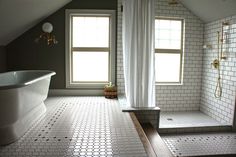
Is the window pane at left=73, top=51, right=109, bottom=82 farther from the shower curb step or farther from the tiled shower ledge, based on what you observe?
the shower curb step

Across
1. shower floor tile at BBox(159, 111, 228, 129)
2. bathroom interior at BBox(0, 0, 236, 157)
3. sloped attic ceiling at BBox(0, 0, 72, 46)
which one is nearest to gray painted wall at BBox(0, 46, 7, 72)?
bathroom interior at BBox(0, 0, 236, 157)

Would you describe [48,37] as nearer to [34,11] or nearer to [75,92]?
[34,11]

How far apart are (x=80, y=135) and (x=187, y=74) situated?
2.99m

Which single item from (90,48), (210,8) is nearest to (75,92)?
(90,48)

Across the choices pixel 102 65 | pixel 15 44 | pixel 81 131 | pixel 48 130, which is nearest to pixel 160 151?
pixel 81 131

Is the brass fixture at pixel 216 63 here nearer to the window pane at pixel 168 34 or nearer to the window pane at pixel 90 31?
the window pane at pixel 168 34

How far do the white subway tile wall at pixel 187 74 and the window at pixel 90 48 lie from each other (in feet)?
1.19

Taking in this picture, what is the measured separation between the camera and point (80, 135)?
2.23 metres

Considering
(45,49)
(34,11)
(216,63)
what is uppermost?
(34,11)

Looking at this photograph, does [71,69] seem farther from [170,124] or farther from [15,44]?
[170,124]

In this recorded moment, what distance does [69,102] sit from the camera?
371cm

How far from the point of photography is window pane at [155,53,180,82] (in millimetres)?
4438

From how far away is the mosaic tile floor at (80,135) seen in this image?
1.83 m

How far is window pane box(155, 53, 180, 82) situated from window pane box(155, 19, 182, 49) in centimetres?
21
